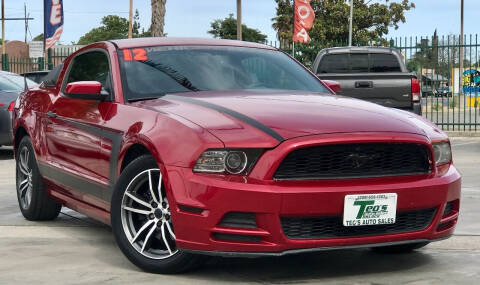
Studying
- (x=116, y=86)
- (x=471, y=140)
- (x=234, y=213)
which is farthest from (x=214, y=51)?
(x=471, y=140)

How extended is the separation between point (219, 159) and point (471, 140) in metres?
15.7

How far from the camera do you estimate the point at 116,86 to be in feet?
21.1

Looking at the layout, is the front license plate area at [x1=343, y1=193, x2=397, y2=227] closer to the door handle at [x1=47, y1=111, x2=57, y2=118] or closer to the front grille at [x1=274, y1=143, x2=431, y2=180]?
the front grille at [x1=274, y1=143, x2=431, y2=180]

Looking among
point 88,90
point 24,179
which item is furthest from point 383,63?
A: point 88,90

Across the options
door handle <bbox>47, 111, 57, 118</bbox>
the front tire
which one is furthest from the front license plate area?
door handle <bbox>47, 111, 57, 118</bbox>

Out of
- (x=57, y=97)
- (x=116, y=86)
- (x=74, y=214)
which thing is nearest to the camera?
(x=116, y=86)

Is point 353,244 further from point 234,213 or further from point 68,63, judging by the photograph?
point 68,63

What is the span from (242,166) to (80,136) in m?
1.95

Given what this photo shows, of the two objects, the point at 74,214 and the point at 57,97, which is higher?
the point at 57,97

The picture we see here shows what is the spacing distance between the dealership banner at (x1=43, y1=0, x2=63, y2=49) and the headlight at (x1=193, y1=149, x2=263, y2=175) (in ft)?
83.4

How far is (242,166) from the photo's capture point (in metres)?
5.07

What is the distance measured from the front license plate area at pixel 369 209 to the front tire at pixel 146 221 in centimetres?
93

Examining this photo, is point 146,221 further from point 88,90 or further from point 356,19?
point 356,19

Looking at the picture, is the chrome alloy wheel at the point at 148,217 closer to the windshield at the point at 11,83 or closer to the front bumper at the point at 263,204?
the front bumper at the point at 263,204
